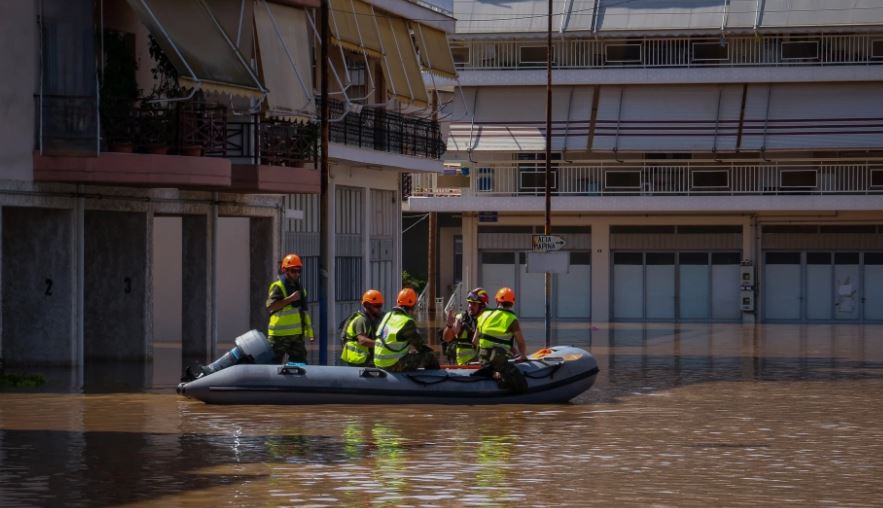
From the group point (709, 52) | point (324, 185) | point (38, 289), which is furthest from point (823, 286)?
point (38, 289)

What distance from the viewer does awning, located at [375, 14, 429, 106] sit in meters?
39.3

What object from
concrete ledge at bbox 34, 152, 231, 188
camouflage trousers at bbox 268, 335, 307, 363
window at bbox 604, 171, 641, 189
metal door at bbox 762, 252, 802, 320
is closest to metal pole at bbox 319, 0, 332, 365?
concrete ledge at bbox 34, 152, 231, 188

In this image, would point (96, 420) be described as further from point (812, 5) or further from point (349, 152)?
point (812, 5)

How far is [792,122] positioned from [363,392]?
35.5 meters

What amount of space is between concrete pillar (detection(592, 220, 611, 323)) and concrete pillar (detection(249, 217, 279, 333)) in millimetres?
23961

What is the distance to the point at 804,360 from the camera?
111 ft

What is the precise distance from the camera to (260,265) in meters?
33.9

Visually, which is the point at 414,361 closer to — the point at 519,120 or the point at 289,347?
the point at 289,347

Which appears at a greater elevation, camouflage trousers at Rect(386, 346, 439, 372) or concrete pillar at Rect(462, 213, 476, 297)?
concrete pillar at Rect(462, 213, 476, 297)

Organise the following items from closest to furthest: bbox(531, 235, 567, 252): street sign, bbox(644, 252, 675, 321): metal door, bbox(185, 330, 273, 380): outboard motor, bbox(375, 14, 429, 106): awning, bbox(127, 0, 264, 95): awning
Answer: bbox(185, 330, 273, 380): outboard motor → bbox(127, 0, 264, 95): awning → bbox(531, 235, 567, 252): street sign → bbox(375, 14, 429, 106): awning → bbox(644, 252, 675, 321): metal door

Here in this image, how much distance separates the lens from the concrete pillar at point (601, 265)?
5638 cm

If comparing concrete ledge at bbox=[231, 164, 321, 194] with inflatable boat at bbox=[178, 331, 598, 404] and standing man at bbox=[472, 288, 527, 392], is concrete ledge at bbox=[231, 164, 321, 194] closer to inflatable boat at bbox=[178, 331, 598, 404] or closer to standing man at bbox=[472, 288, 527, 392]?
inflatable boat at bbox=[178, 331, 598, 404]

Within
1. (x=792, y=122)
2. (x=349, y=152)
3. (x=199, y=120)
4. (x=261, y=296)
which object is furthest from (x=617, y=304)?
(x=199, y=120)

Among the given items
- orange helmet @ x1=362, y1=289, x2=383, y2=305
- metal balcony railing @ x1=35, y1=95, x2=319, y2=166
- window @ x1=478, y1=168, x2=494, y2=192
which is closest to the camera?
orange helmet @ x1=362, y1=289, x2=383, y2=305
